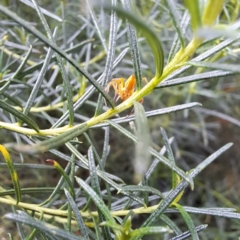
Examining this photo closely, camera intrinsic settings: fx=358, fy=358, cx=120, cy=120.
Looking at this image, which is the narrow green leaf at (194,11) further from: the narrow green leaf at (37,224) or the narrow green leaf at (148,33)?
the narrow green leaf at (37,224)

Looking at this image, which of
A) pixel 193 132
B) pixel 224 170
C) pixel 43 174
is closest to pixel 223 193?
pixel 224 170

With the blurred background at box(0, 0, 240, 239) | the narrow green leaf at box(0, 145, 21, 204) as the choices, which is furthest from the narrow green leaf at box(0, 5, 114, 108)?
the blurred background at box(0, 0, 240, 239)

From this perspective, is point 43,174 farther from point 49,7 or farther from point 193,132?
point 193,132

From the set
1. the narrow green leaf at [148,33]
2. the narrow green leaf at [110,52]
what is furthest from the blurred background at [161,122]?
the narrow green leaf at [148,33]

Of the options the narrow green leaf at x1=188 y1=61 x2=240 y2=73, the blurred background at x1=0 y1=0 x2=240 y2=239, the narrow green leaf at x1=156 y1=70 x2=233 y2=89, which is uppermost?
the narrow green leaf at x1=188 y1=61 x2=240 y2=73

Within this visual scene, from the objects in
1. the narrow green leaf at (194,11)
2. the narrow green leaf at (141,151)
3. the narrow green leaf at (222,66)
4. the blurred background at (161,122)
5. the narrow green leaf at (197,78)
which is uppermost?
the narrow green leaf at (194,11)

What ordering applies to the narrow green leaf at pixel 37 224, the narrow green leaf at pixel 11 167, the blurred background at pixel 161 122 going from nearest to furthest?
the narrow green leaf at pixel 37 224 < the narrow green leaf at pixel 11 167 < the blurred background at pixel 161 122

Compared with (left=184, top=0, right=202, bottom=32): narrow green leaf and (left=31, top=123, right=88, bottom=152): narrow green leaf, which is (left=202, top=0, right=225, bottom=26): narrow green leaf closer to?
(left=184, top=0, right=202, bottom=32): narrow green leaf

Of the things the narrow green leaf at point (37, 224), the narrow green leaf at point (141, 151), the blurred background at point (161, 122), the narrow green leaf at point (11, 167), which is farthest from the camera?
the blurred background at point (161, 122)

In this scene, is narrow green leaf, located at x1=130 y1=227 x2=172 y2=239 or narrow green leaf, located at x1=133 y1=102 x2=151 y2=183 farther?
narrow green leaf, located at x1=130 y1=227 x2=172 y2=239
